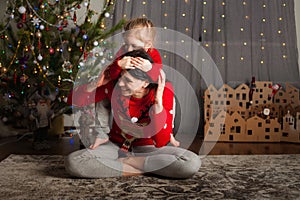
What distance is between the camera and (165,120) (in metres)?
1.65

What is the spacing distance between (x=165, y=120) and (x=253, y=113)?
5.43ft

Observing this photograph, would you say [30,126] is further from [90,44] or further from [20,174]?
[20,174]

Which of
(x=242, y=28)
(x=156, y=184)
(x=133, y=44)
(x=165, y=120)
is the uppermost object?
(x=242, y=28)

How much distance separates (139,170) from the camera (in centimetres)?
174

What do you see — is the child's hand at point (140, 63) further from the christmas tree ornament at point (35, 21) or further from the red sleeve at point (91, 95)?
the christmas tree ornament at point (35, 21)

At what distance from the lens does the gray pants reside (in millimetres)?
1633

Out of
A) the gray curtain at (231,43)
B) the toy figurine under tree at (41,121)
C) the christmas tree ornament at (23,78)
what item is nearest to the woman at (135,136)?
the toy figurine under tree at (41,121)

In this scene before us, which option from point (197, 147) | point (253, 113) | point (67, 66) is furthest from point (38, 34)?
point (253, 113)

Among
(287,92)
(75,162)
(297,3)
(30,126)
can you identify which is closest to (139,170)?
(75,162)

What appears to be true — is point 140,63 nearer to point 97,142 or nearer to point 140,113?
point 140,113

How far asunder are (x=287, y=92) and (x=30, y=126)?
207cm

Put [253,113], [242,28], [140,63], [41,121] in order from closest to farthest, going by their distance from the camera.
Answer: [140,63], [41,121], [253,113], [242,28]

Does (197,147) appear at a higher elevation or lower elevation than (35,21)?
lower

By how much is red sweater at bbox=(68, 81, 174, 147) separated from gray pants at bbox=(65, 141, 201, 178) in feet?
0.25
